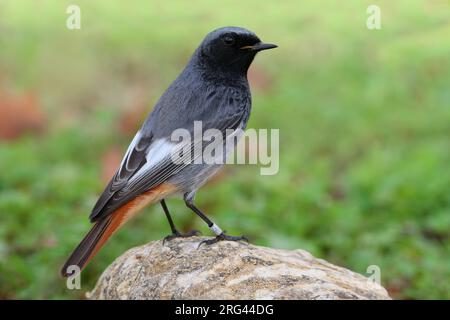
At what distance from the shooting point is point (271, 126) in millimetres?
9453

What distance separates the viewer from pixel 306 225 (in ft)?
23.8

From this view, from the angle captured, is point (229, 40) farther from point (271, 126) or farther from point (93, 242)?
point (271, 126)

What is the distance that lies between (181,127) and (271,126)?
4.38 meters

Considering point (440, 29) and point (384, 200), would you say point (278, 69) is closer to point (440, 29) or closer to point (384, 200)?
point (440, 29)

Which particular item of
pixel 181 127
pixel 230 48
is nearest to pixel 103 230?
pixel 181 127

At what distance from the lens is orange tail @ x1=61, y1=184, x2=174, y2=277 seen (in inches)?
195

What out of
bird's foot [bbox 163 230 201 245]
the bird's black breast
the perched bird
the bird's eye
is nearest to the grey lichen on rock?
bird's foot [bbox 163 230 201 245]

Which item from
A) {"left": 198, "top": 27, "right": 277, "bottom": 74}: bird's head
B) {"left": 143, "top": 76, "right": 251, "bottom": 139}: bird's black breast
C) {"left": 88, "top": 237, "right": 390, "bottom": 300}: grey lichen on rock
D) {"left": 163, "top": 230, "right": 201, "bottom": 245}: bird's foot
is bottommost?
{"left": 88, "top": 237, "right": 390, "bottom": 300}: grey lichen on rock

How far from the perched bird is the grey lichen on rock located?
0.21 meters

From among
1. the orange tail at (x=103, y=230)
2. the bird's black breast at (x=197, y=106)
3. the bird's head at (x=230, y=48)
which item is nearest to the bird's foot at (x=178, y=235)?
the orange tail at (x=103, y=230)

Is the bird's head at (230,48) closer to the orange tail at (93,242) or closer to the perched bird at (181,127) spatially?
the perched bird at (181,127)

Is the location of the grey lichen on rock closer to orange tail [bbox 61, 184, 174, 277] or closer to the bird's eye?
orange tail [bbox 61, 184, 174, 277]

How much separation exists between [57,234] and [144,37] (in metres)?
5.14
